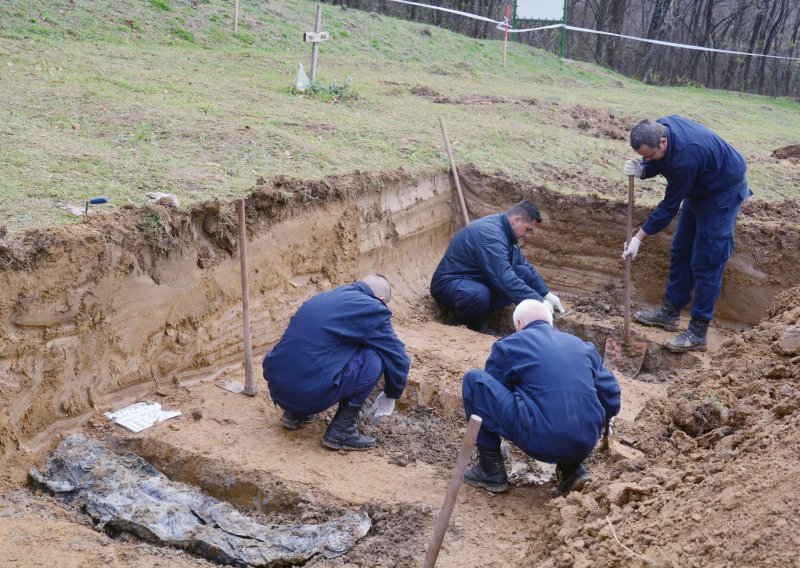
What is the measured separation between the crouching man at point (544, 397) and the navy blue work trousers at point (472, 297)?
290 cm

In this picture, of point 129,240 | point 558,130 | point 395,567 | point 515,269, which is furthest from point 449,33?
point 395,567

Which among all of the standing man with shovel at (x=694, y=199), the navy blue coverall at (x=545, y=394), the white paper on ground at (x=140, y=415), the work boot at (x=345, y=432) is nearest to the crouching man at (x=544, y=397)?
the navy blue coverall at (x=545, y=394)

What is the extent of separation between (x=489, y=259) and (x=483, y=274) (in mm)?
294

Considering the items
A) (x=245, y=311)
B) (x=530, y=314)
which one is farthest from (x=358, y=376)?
(x=530, y=314)

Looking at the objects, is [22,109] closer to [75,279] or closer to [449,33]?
[75,279]

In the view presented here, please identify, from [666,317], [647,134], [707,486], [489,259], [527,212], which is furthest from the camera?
[666,317]

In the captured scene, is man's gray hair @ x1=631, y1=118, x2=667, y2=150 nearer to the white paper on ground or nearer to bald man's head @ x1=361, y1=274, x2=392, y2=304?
bald man's head @ x1=361, y1=274, x2=392, y2=304

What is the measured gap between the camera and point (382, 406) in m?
5.91

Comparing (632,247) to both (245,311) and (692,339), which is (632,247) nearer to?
(692,339)

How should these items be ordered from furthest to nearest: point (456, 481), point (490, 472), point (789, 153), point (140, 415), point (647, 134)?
point (789, 153), point (647, 134), point (140, 415), point (490, 472), point (456, 481)

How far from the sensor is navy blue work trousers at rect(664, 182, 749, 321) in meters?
7.37

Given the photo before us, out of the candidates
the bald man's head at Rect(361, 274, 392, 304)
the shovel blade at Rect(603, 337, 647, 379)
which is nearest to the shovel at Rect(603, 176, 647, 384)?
the shovel blade at Rect(603, 337, 647, 379)

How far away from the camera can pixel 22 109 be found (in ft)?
25.1

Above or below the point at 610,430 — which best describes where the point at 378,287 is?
above
